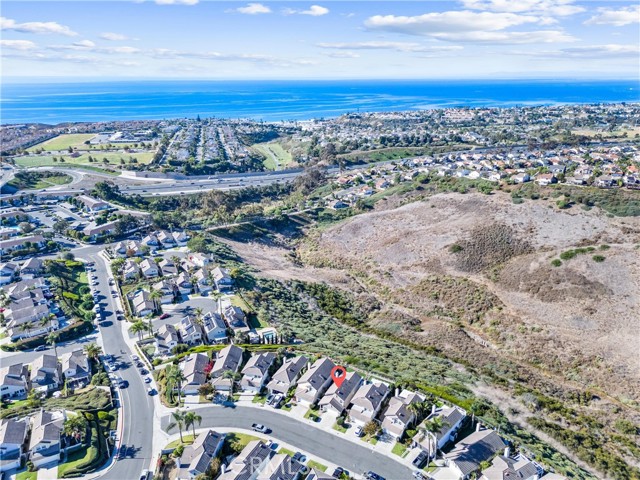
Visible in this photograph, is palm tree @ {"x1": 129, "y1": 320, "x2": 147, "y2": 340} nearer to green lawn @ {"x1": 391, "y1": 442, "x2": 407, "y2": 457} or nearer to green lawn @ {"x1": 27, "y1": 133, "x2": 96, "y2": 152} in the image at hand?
green lawn @ {"x1": 391, "y1": 442, "x2": 407, "y2": 457}

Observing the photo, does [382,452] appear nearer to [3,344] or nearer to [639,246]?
[3,344]

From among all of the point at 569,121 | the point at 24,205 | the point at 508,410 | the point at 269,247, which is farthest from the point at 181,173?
the point at 569,121

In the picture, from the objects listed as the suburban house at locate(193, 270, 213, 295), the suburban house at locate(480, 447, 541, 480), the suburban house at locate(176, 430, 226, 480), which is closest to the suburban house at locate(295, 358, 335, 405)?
the suburban house at locate(176, 430, 226, 480)

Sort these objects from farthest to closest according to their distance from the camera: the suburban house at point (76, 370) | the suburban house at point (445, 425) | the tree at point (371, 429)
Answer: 1. the suburban house at point (76, 370)
2. the tree at point (371, 429)
3. the suburban house at point (445, 425)

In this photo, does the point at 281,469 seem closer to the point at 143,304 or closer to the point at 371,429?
the point at 371,429

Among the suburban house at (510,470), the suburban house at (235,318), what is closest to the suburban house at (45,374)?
the suburban house at (235,318)

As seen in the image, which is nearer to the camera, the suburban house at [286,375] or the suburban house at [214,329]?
the suburban house at [286,375]

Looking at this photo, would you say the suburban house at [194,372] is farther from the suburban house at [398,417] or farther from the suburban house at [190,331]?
the suburban house at [398,417]
